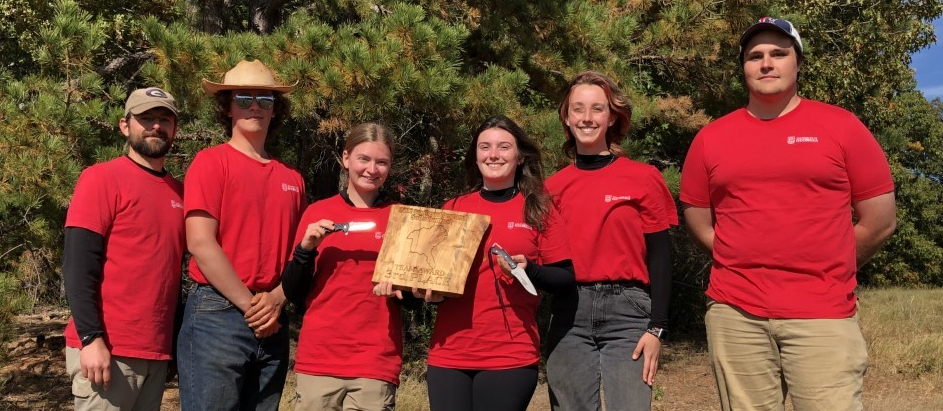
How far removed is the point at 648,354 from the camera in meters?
3.13

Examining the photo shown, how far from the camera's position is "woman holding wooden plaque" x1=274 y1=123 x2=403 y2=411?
3.21m

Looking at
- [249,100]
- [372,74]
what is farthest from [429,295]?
[372,74]

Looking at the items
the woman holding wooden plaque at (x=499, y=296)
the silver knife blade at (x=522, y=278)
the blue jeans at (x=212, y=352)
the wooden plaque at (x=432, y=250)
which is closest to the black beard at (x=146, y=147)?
the blue jeans at (x=212, y=352)

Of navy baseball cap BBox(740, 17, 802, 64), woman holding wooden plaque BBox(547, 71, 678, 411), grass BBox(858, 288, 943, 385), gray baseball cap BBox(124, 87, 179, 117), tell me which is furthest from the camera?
grass BBox(858, 288, 943, 385)

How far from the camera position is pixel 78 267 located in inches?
122

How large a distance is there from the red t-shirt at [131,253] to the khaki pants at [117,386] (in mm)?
56

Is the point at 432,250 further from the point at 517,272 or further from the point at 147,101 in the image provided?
the point at 147,101

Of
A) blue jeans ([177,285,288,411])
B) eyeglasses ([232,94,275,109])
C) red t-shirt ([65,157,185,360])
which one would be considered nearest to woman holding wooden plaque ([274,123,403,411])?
blue jeans ([177,285,288,411])

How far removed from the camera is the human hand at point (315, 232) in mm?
3086

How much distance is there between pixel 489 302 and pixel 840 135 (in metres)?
1.49

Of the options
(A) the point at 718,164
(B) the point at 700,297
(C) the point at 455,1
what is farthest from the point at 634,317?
(B) the point at 700,297

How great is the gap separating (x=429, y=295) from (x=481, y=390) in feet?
1.38

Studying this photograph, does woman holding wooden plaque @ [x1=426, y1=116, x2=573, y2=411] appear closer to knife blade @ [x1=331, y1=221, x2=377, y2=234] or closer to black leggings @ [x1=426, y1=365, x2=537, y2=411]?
black leggings @ [x1=426, y1=365, x2=537, y2=411]

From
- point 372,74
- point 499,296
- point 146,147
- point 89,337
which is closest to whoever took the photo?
point 89,337
